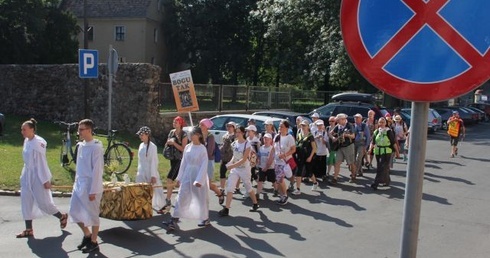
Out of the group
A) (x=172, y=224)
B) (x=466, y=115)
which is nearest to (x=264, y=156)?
(x=172, y=224)

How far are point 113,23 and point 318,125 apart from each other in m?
47.2

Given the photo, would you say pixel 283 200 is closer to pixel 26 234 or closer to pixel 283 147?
pixel 283 147

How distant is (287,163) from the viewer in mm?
11758

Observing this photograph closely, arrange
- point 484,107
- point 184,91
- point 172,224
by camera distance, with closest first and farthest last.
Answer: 1. point 172,224
2. point 184,91
3. point 484,107

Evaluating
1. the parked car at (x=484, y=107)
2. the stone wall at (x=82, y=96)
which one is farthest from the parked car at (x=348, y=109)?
the parked car at (x=484, y=107)

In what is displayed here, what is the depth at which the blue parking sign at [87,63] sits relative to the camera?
12.9 meters

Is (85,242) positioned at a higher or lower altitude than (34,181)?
lower

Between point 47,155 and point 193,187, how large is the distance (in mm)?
7441

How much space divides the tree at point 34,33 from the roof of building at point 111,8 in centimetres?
1432

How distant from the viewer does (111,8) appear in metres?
56.8

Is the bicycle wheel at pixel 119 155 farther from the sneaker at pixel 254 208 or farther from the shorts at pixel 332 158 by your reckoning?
the shorts at pixel 332 158

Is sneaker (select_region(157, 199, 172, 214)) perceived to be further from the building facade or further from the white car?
the building facade

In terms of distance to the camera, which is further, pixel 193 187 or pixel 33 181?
pixel 193 187

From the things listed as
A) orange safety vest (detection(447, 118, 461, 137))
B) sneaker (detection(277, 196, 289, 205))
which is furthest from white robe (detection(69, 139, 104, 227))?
orange safety vest (detection(447, 118, 461, 137))
